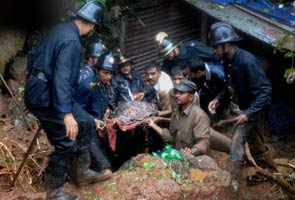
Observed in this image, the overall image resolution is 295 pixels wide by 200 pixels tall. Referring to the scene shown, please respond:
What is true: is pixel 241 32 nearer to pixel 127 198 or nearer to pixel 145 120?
pixel 145 120

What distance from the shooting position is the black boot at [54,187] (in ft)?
17.5

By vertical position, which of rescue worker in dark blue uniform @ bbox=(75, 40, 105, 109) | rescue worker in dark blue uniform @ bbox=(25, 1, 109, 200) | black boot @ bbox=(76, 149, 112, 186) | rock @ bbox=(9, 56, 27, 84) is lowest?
rock @ bbox=(9, 56, 27, 84)

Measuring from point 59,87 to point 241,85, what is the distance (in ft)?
9.54

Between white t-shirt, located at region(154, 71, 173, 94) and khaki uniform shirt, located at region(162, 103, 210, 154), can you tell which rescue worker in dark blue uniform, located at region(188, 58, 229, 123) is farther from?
khaki uniform shirt, located at region(162, 103, 210, 154)

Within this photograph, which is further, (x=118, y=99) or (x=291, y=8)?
(x=291, y=8)

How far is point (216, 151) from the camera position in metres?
7.65

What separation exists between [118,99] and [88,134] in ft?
7.74

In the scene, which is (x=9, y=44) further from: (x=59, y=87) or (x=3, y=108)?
(x=59, y=87)

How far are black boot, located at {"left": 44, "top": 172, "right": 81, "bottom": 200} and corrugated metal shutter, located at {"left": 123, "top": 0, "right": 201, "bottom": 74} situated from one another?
595 centimetres

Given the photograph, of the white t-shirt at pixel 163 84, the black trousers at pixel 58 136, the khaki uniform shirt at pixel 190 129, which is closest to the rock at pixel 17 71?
the white t-shirt at pixel 163 84

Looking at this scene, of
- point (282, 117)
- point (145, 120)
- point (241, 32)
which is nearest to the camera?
point (145, 120)

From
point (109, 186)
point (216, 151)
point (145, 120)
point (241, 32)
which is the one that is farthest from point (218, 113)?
point (109, 186)

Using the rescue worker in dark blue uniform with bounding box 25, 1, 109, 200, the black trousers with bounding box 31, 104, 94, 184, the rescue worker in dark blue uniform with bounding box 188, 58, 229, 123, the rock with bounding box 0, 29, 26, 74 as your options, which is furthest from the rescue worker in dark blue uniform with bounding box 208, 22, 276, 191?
the rock with bounding box 0, 29, 26, 74

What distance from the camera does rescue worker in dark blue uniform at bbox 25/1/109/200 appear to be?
4734 mm
